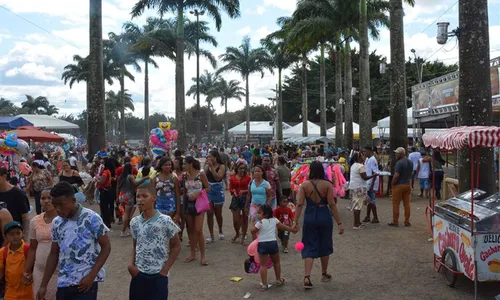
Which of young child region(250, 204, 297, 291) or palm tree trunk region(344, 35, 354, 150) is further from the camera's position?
palm tree trunk region(344, 35, 354, 150)

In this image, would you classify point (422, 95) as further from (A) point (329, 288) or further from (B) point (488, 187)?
(A) point (329, 288)

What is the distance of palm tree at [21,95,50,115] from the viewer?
8988 cm

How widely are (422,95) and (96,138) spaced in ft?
46.0

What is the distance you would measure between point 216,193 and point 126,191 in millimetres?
2079

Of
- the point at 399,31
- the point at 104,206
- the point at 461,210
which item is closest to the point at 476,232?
the point at 461,210

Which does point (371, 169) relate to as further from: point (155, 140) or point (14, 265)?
point (155, 140)

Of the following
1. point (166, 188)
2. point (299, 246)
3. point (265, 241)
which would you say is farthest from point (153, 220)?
point (166, 188)

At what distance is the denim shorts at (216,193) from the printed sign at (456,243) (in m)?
3.92

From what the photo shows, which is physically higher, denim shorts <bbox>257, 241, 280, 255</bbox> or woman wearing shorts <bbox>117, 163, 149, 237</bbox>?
woman wearing shorts <bbox>117, 163, 149, 237</bbox>

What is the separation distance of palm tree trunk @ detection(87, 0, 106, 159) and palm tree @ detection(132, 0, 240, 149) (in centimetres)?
1185

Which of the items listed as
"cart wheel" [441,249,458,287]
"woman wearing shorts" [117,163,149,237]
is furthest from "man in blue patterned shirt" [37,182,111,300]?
"woman wearing shorts" [117,163,149,237]

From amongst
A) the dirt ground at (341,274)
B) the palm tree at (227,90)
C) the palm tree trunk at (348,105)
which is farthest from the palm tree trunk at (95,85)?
the palm tree at (227,90)

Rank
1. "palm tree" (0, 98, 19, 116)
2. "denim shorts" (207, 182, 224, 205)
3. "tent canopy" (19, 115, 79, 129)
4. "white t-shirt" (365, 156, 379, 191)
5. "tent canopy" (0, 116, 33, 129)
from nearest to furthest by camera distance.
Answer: "denim shorts" (207, 182, 224, 205)
"white t-shirt" (365, 156, 379, 191)
"tent canopy" (0, 116, 33, 129)
"tent canopy" (19, 115, 79, 129)
"palm tree" (0, 98, 19, 116)

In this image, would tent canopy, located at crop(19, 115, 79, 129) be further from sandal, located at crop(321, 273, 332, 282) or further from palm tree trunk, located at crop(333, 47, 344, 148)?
sandal, located at crop(321, 273, 332, 282)
